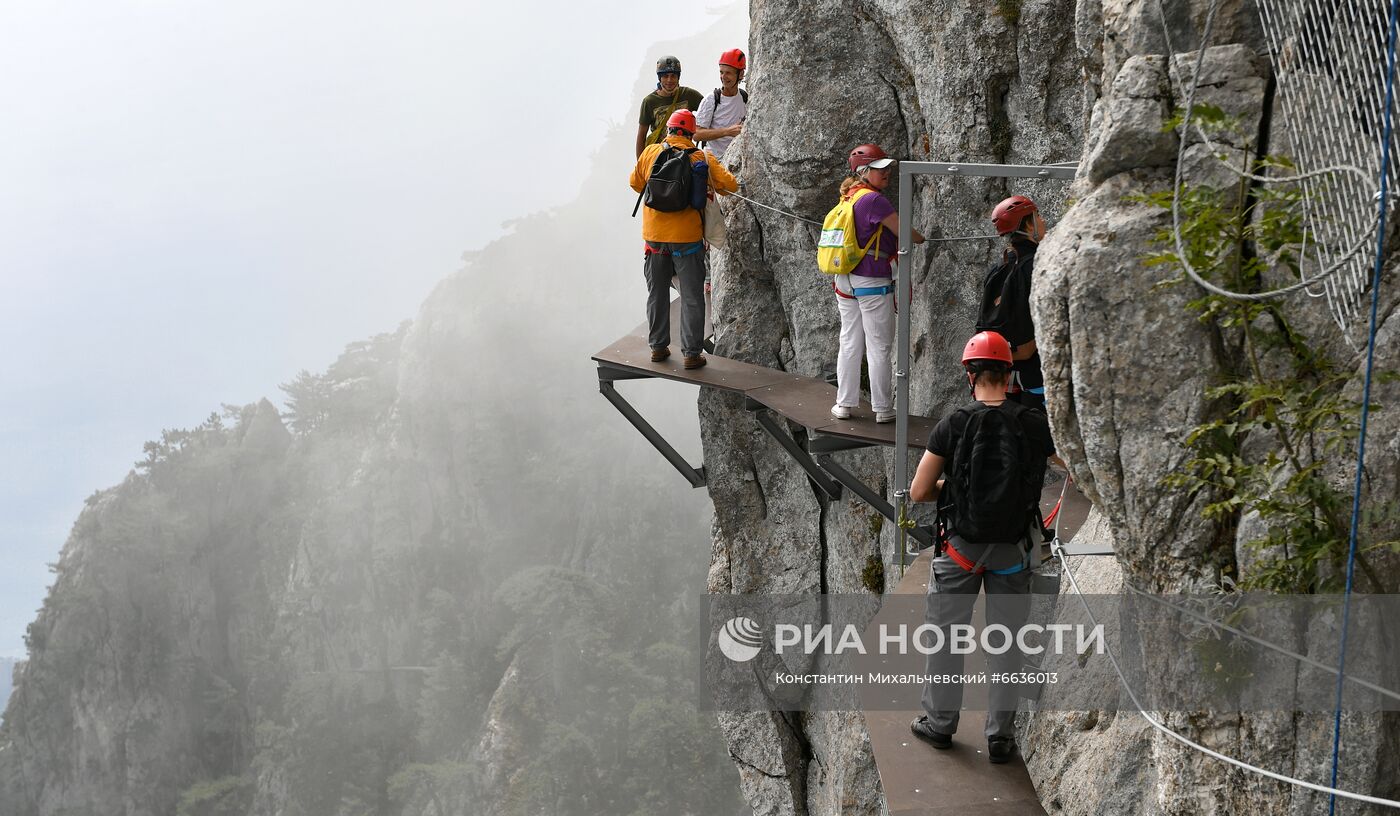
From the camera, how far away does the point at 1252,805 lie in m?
3.61

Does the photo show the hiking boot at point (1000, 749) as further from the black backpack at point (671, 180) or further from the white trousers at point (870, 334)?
the black backpack at point (671, 180)

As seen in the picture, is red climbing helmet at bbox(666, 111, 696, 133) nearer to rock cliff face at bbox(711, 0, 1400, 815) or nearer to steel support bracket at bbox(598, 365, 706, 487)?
rock cliff face at bbox(711, 0, 1400, 815)

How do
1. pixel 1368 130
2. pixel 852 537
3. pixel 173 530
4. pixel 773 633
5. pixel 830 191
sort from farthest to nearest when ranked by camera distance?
pixel 173 530
pixel 773 633
pixel 852 537
pixel 830 191
pixel 1368 130

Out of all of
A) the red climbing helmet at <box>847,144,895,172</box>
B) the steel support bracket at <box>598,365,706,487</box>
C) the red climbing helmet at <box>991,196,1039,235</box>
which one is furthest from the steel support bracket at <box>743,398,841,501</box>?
the red climbing helmet at <box>991,196,1039,235</box>

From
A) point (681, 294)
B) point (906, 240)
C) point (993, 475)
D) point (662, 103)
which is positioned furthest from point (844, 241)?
point (662, 103)

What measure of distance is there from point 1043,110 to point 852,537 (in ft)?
16.3

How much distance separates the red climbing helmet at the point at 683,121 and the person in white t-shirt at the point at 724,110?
216 cm

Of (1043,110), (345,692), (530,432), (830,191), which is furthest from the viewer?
(530,432)

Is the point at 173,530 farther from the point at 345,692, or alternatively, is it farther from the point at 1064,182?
the point at 1064,182

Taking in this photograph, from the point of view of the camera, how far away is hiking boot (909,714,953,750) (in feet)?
17.7

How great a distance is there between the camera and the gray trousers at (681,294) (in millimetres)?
9867

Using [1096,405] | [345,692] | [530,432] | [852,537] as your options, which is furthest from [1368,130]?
[530,432]

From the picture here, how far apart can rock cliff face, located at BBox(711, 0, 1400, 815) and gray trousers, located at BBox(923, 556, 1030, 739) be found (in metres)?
0.26

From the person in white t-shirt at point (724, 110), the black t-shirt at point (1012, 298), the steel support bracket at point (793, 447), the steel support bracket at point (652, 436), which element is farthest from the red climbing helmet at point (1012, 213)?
the steel support bracket at point (652, 436)
